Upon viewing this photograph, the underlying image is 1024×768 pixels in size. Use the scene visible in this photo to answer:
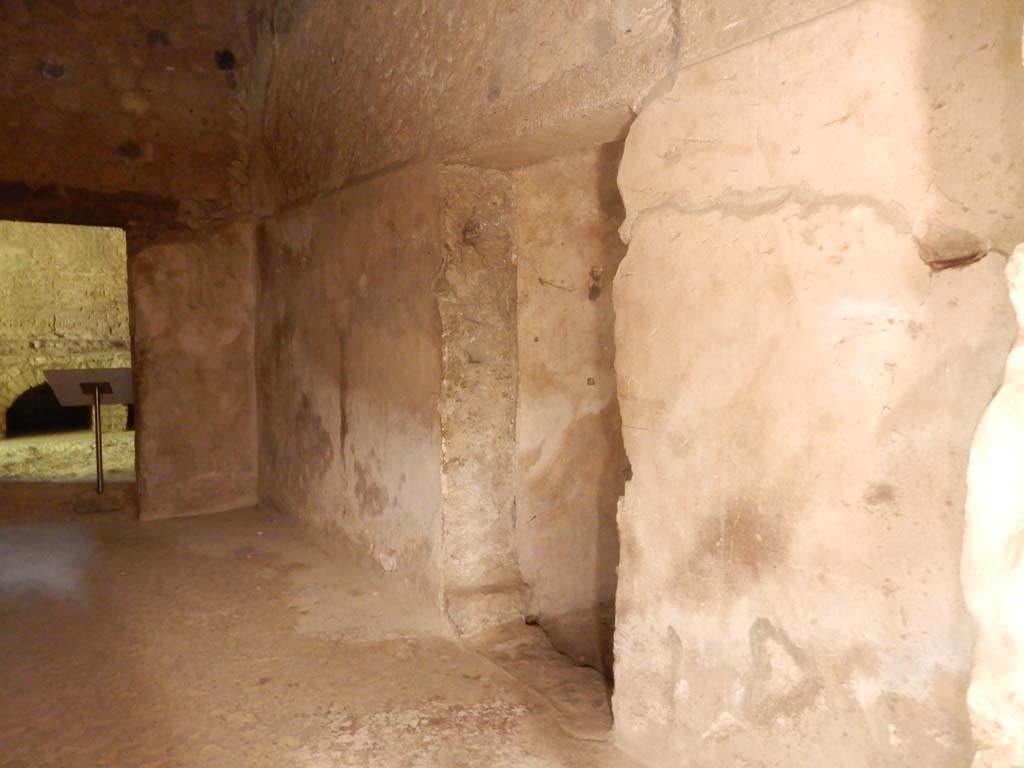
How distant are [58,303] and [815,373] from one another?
8238mm

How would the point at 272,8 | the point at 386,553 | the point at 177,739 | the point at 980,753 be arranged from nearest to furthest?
1. the point at 980,753
2. the point at 177,739
3. the point at 386,553
4. the point at 272,8

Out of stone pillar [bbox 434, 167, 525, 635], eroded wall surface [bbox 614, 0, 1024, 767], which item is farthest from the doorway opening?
eroded wall surface [bbox 614, 0, 1024, 767]

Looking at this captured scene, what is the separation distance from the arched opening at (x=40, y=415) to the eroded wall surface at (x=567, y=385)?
6794mm

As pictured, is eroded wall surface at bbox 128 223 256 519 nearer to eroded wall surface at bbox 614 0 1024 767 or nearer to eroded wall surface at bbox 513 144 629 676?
eroded wall surface at bbox 513 144 629 676

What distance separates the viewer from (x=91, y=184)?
3.98 metres

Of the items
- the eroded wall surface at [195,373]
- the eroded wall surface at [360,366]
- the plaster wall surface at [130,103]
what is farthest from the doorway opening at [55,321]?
the eroded wall surface at [360,366]

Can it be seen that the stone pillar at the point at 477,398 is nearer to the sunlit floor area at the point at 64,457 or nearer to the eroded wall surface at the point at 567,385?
the eroded wall surface at the point at 567,385

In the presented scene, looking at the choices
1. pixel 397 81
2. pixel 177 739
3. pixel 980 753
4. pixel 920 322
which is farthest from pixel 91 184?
pixel 980 753

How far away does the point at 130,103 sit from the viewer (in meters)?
4.04

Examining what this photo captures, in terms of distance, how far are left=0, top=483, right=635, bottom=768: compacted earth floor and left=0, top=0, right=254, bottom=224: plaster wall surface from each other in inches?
75.1

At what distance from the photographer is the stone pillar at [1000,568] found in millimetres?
881

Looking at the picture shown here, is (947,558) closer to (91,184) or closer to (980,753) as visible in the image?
(980,753)

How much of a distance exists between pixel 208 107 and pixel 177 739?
11.2ft

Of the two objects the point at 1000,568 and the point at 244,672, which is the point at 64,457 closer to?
the point at 244,672
